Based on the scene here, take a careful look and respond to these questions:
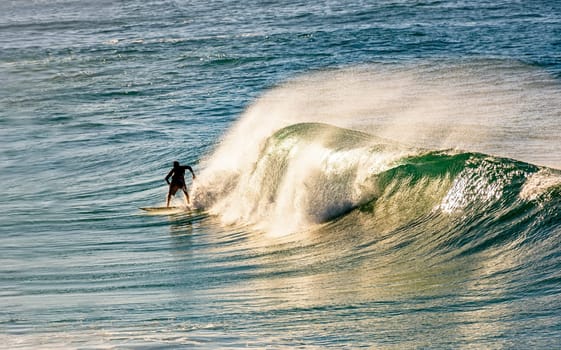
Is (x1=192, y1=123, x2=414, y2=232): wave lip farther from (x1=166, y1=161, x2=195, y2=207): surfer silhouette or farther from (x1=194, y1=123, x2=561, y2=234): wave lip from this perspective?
(x1=166, y1=161, x2=195, y2=207): surfer silhouette

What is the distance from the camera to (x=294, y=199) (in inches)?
618

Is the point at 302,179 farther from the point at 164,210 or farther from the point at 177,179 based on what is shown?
the point at 164,210

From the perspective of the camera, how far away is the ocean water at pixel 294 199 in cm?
960

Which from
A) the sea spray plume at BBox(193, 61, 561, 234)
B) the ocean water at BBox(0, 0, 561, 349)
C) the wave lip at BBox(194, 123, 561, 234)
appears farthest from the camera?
the sea spray plume at BBox(193, 61, 561, 234)

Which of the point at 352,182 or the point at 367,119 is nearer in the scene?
the point at 352,182

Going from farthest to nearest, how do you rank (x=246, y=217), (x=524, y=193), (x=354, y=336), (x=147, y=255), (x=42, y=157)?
(x=42, y=157) → (x=246, y=217) → (x=147, y=255) → (x=524, y=193) → (x=354, y=336)

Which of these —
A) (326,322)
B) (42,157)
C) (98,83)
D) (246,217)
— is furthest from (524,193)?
(98,83)

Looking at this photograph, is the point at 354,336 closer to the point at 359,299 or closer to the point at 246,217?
the point at 359,299

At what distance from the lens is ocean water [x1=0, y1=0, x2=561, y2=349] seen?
9.60 m

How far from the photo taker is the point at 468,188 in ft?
43.8

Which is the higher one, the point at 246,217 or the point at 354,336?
the point at 354,336

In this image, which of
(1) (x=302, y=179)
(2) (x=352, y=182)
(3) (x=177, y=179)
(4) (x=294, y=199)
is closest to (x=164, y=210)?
(3) (x=177, y=179)

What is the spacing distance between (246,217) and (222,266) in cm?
337

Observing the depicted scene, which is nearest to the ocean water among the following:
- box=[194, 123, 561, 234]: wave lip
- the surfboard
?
box=[194, 123, 561, 234]: wave lip
